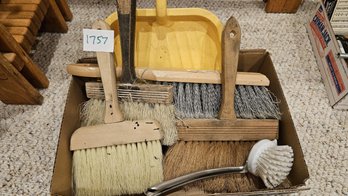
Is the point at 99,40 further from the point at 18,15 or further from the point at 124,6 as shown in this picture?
the point at 18,15

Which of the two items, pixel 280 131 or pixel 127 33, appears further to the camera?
pixel 280 131

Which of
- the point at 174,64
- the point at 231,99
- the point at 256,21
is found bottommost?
the point at 231,99

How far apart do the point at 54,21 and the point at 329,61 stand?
71 cm

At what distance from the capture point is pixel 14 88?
2.21 ft

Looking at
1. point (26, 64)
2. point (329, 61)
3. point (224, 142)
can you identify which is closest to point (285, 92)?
point (329, 61)

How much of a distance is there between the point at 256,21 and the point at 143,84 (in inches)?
19.6

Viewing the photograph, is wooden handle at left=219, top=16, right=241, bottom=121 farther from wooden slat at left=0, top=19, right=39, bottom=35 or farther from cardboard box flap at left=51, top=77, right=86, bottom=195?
wooden slat at left=0, top=19, right=39, bottom=35

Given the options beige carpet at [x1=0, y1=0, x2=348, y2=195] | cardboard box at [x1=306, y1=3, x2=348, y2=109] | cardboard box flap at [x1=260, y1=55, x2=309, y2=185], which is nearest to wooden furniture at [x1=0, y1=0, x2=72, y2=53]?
beige carpet at [x1=0, y1=0, x2=348, y2=195]

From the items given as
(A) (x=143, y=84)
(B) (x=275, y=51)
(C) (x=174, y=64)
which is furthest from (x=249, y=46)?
(A) (x=143, y=84)

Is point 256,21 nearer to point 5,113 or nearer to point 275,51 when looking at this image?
point 275,51

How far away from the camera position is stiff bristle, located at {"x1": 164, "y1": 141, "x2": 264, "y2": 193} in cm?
58

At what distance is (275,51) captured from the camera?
0.86m

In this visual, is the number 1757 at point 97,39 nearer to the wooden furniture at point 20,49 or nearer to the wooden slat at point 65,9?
the wooden furniture at point 20,49

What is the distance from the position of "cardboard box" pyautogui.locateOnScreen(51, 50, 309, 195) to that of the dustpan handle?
7.2 inches
